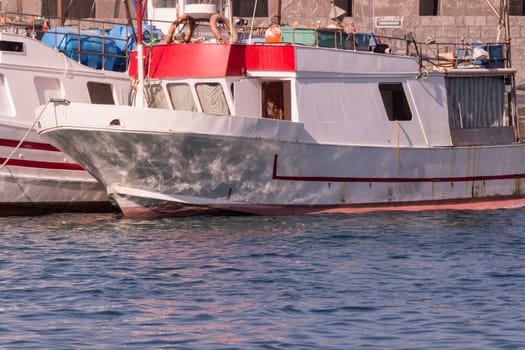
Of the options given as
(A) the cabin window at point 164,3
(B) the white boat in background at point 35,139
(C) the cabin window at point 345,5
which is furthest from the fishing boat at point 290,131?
(C) the cabin window at point 345,5

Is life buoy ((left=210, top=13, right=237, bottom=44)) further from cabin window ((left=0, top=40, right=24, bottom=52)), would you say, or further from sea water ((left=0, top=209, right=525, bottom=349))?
cabin window ((left=0, top=40, right=24, bottom=52))

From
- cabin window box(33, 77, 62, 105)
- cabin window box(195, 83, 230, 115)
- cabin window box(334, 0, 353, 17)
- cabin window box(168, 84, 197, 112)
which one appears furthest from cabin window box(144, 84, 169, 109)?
cabin window box(334, 0, 353, 17)

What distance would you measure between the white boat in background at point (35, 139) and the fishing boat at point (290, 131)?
3.86 ft

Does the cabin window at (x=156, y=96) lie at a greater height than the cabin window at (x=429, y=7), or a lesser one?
lesser

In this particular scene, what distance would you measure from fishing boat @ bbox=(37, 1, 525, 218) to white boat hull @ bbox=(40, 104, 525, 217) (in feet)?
0.08

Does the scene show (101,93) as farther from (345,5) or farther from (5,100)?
(345,5)

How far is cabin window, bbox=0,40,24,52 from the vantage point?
22141mm

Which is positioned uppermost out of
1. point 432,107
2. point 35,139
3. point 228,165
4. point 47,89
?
point 47,89

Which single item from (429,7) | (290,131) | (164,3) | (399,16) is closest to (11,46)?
(290,131)

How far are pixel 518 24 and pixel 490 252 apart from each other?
26.9 metres

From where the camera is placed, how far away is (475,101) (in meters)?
24.8

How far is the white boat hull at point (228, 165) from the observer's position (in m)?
20.2

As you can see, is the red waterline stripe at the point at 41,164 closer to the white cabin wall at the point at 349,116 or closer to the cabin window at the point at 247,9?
the white cabin wall at the point at 349,116

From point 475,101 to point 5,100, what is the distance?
9674mm
